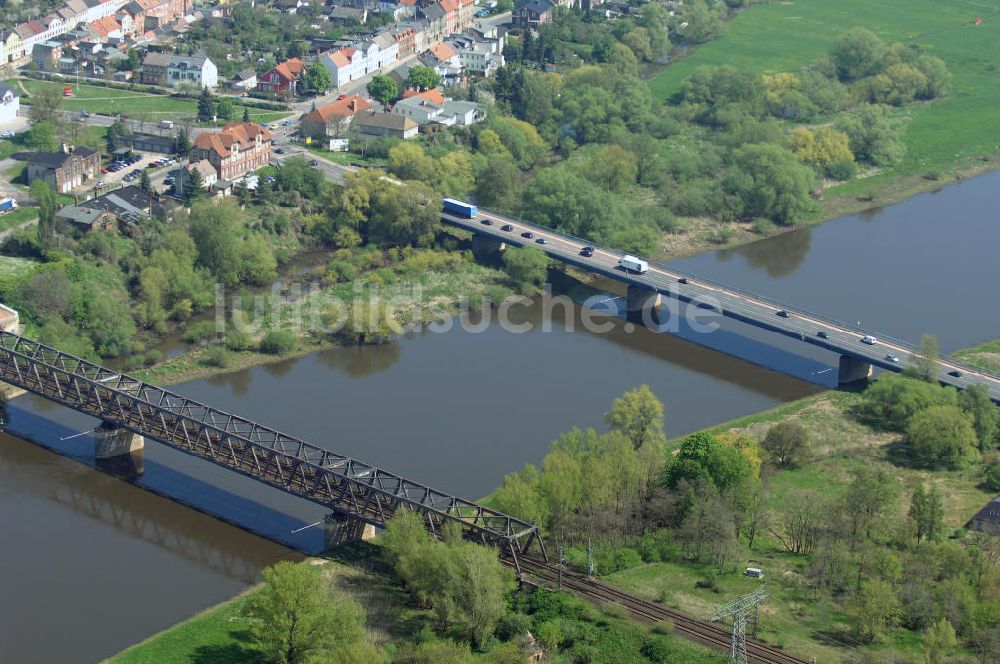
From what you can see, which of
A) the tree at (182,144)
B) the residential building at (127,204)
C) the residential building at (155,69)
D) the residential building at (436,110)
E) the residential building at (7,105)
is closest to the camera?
the residential building at (127,204)

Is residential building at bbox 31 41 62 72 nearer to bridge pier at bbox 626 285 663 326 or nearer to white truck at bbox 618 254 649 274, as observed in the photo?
white truck at bbox 618 254 649 274

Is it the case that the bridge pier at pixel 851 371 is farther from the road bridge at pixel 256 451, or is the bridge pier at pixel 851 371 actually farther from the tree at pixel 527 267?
the road bridge at pixel 256 451

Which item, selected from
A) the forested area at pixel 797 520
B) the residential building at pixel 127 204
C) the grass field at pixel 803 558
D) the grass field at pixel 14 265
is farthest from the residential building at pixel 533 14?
the forested area at pixel 797 520

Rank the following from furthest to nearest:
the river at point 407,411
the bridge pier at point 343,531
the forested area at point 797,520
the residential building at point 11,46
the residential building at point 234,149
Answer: the residential building at point 11,46 < the residential building at point 234,149 < the bridge pier at point 343,531 < the river at point 407,411 < the forested area at point 797,520

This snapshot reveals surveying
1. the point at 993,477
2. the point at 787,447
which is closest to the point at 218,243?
the point at 787,447

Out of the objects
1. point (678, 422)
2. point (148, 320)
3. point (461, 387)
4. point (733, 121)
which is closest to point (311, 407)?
point (461, 387)

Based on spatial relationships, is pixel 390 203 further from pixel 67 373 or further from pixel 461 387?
pixel 67 373

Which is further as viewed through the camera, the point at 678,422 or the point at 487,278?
the point at 487,278
